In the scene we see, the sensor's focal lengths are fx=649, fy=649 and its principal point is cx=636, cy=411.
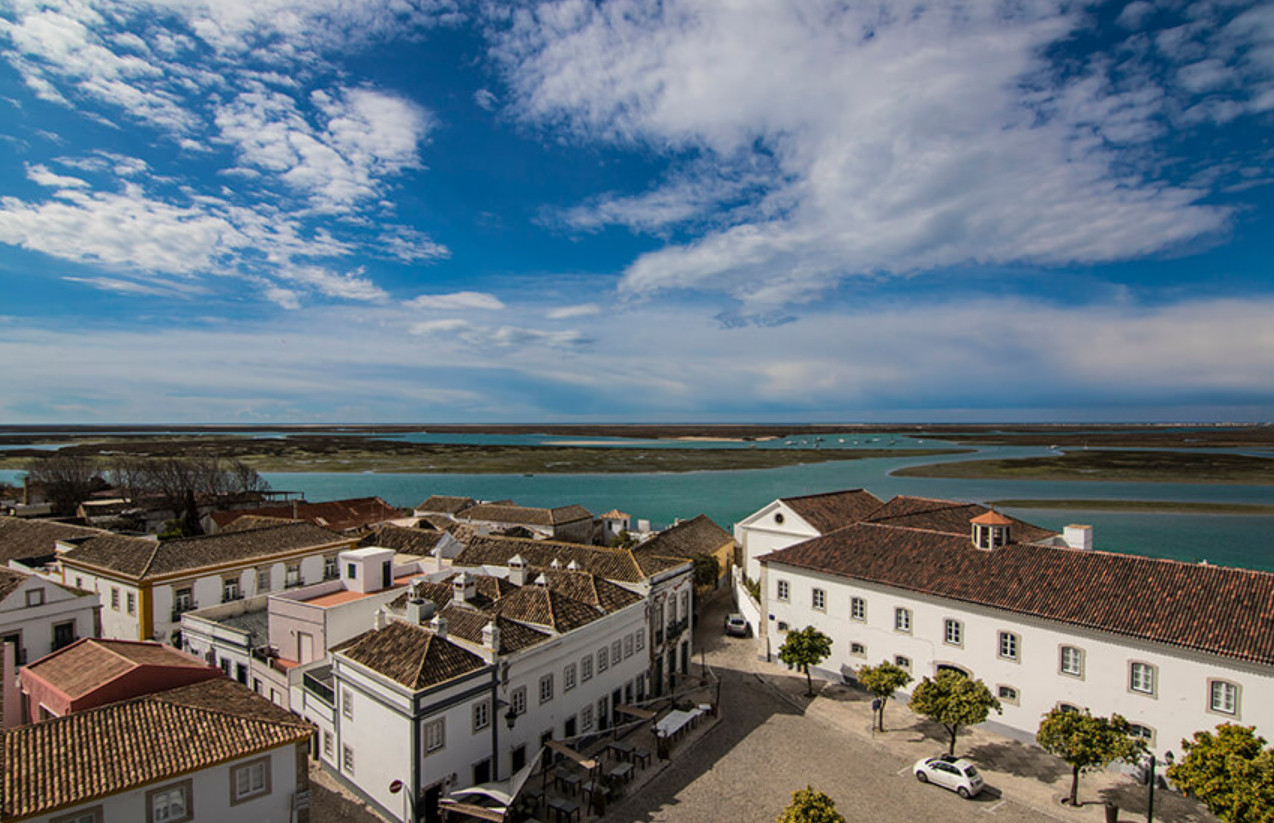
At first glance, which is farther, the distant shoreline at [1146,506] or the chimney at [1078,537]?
the distant shoreline at [1146,506]

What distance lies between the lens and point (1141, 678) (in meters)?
23.8

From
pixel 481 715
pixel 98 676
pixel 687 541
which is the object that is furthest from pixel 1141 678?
pixel 98 676

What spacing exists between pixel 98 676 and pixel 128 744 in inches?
197

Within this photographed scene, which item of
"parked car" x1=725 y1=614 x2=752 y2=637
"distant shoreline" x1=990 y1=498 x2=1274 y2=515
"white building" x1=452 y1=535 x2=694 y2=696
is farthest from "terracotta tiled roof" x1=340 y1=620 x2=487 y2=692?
"distant shoreline" x1=990 y1=498 x2=1274 y2=515

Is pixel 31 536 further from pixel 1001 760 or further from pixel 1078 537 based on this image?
pixel 1078 537

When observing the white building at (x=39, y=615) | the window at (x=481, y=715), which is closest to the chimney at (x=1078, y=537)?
the window at (x=481, y=715)

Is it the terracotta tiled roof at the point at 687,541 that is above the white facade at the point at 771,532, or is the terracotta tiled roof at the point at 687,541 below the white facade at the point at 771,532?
below

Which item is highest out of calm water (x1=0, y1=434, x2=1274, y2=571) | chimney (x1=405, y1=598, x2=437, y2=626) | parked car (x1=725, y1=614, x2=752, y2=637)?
chimney (x1=405, y1=598, x2=437, y2=626)

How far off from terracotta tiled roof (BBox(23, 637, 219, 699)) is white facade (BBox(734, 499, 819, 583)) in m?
32.6

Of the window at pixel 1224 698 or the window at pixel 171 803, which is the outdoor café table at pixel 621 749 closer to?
the window at pixel 171 803

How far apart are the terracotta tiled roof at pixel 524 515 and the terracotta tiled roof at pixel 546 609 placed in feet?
112

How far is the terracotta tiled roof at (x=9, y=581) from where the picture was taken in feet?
103

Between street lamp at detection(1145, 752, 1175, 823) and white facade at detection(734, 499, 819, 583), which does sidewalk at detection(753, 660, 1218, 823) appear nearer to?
street lamp at detection(1145, 752, 1175, 823)

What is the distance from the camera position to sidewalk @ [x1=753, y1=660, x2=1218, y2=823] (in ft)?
71.6
